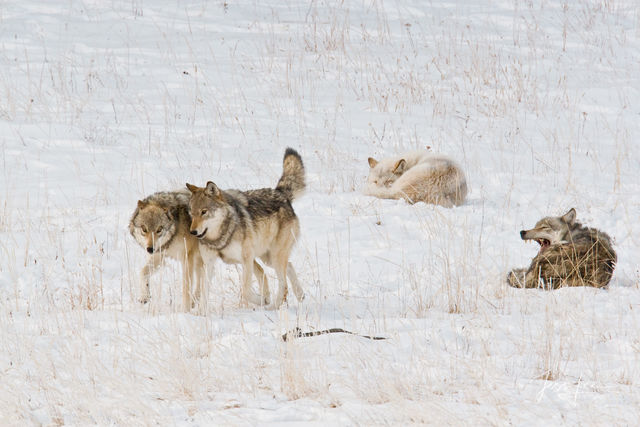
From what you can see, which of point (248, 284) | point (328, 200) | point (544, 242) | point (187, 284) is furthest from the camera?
point (328, 200)

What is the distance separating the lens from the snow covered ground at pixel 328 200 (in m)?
4.34

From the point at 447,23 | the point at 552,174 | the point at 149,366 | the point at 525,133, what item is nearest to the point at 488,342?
the point at 149,366

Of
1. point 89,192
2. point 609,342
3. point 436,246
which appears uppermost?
point 89,192

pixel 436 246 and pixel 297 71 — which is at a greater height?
pixel 297 71

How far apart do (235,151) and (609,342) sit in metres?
7.49

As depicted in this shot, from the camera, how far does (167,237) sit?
678 centimetres

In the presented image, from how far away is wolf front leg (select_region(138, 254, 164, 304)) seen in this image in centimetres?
671

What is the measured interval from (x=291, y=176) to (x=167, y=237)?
1437mm

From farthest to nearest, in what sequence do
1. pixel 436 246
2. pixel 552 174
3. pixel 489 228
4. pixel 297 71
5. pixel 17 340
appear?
pixel 297 71 → pixel 552 174 → pixel 489 228 → pixel 436 246 → pixel 17 340

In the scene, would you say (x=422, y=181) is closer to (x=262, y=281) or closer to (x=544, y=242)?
(x=544, y=242)

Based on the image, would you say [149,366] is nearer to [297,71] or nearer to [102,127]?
[102,127]

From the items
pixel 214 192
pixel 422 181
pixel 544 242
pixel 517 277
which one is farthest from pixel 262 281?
pixel 422 181

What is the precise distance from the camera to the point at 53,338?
528cm

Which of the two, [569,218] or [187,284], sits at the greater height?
[569,218]
